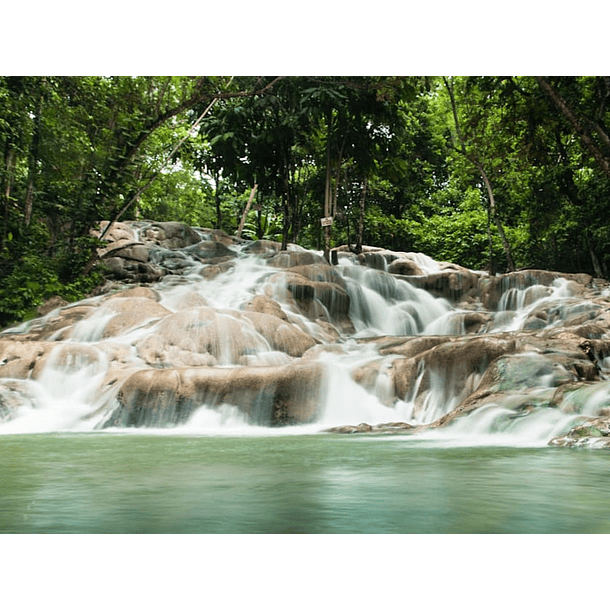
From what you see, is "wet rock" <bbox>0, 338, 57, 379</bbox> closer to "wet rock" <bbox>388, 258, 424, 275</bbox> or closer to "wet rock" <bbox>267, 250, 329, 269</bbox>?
"wet rock" <bbox>267, 250, 329, 269</bbox>

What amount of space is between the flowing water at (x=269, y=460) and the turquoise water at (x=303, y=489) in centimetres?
1

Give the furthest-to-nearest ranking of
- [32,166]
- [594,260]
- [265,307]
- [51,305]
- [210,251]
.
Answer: [210,251]
[594,260]
[32,166]
[51,305]
[265,307]

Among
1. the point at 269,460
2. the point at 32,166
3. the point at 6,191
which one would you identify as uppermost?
the point at 32,166

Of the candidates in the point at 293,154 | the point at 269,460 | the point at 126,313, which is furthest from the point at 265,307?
the point at 293,154

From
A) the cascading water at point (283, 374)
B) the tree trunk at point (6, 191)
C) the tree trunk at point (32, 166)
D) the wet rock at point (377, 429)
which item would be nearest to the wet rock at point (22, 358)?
the cascading water at point (283, 374)

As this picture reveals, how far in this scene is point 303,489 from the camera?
3955 millimetres

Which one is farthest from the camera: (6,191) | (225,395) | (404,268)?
(404,268)

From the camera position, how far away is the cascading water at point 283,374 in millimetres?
7293

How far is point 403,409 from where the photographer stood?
28.4 feet

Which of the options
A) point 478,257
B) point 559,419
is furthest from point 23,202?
point 478,257

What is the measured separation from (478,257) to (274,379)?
18.8 m

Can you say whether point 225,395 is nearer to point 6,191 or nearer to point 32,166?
point 6,191

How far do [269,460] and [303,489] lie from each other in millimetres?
1407

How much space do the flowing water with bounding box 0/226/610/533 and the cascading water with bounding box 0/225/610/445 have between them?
3 cm
